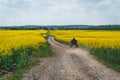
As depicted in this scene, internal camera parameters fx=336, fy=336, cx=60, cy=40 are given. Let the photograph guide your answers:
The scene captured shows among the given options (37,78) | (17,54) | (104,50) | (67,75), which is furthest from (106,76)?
(104,50)

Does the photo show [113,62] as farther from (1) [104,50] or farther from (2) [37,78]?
(2) [37,78]

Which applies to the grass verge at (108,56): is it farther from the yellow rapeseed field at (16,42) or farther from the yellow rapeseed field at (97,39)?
the yellow rapeseed field at (16,42)

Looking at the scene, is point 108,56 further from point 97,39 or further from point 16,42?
point 97,39

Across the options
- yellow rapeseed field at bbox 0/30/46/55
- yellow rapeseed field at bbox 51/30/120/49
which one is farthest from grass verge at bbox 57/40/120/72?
yellow rapeseed field at bbox 0/30/46/55

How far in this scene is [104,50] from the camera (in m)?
26.5

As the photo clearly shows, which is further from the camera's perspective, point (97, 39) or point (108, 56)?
point (97, 39)

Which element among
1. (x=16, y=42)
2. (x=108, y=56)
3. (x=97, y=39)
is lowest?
(x=97, y=39)

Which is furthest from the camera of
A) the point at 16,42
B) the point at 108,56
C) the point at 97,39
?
the point at 97,39

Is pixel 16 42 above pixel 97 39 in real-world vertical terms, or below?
above

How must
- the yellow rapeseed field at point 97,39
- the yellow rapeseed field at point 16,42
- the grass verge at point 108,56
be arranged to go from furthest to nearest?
the yellow rapeseed field at point 97,39 < the grass verge at point 108,56 < the yellow rapeseed field at point 16,42

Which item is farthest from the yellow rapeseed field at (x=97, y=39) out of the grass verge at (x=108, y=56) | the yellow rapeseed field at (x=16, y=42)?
the yellow rapeseed field at (x=16, y=42)

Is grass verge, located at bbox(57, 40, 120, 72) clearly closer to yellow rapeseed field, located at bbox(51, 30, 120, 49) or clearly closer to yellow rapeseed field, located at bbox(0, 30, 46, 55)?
yellow rapeseed field, located at bbox(51, 30, 120, 49)

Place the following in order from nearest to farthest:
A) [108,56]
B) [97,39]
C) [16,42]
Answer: [108,56] < [16,42] < [97,39]

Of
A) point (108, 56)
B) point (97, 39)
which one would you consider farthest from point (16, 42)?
point (97, 39)
